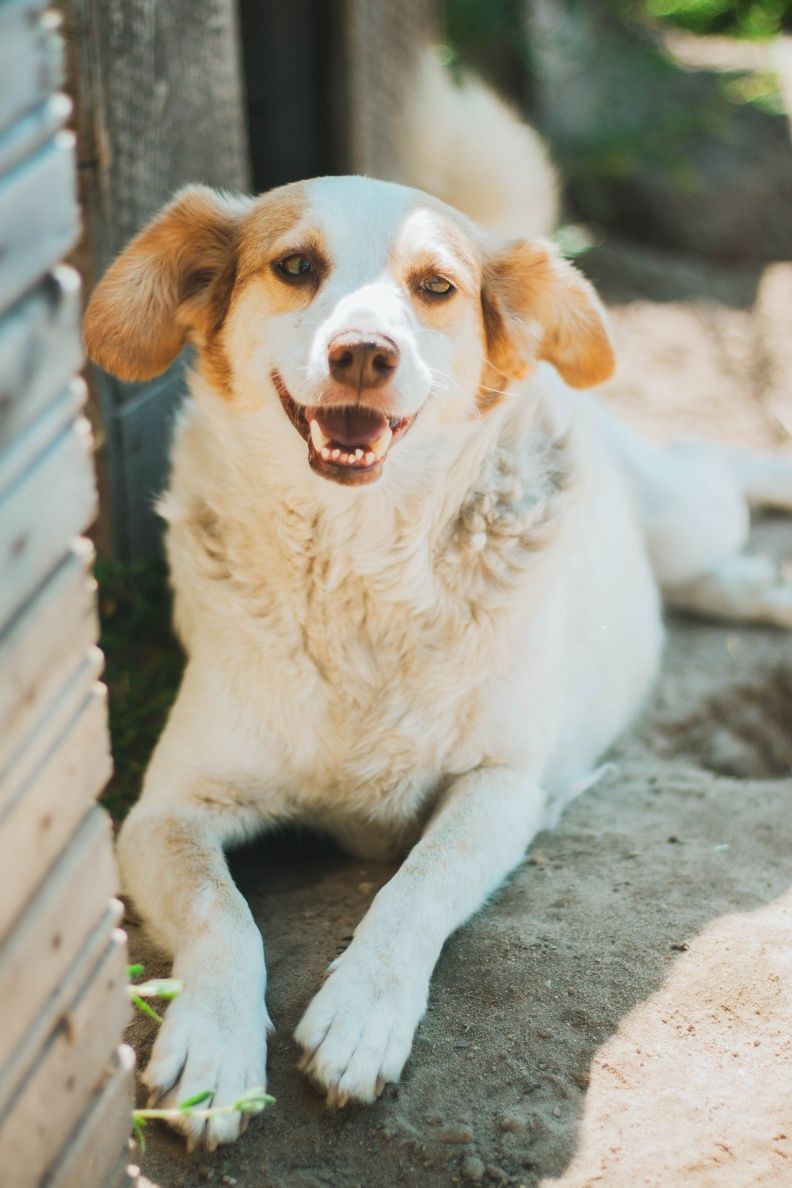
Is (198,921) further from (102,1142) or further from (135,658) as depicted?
(135,658)

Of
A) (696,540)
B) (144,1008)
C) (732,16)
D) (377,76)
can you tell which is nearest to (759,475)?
(696,540)

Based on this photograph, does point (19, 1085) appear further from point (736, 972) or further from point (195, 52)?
point (195, 52)

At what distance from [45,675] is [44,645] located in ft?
0.11

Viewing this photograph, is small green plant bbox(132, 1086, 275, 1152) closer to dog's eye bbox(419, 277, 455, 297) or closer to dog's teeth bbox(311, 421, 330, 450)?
dog's teeth bbox(311, 421, 330, 450)

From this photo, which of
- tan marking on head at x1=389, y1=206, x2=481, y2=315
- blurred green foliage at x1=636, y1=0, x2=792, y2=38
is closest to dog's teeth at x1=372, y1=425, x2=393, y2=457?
tan marking on head at x1=389, y1=206, x2=481, y2=315

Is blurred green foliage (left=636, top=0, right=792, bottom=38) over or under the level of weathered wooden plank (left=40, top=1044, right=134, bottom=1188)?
under

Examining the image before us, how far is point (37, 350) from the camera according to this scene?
1241 millimetres

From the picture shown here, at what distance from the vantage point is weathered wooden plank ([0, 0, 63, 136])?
3.78ft

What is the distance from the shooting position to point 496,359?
2.63 m

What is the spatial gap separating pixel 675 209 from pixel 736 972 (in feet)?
18.9

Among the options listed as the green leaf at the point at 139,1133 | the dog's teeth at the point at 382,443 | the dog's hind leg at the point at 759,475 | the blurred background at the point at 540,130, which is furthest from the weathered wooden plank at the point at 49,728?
the dog's hind leg at the point at 759,475

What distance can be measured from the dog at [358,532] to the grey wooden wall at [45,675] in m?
0.83

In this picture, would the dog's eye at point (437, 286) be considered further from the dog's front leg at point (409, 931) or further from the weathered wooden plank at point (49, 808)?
the weathered wooden plank at point (49, 808)

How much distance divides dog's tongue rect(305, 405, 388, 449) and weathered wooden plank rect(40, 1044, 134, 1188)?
117cm
